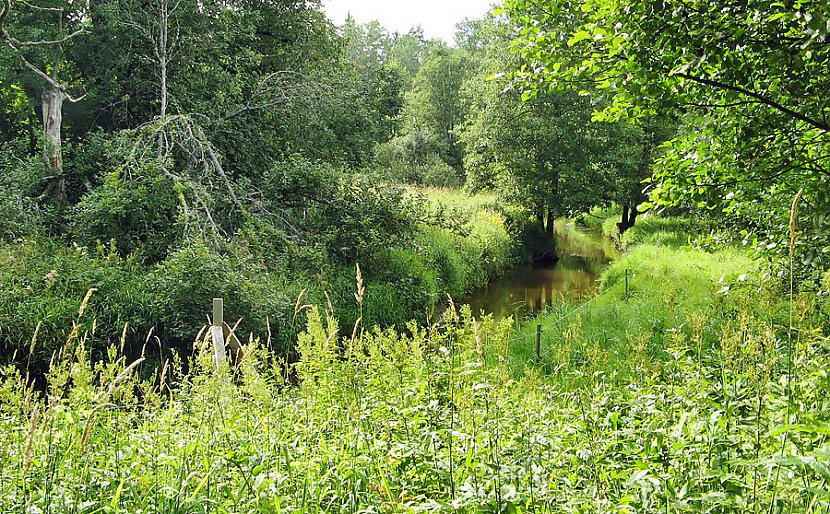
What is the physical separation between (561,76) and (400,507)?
442 centimetres

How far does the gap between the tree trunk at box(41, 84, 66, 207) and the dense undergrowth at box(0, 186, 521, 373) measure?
1.69m

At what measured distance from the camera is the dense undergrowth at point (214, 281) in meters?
9.27

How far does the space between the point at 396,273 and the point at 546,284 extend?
5901 mm

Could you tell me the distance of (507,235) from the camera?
71.0ft

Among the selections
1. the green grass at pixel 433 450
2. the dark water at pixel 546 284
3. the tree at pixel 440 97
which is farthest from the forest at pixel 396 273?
the tree at pixel 440 97

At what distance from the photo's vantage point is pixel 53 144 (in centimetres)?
1196

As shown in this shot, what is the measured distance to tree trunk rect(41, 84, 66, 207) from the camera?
11.9 meters

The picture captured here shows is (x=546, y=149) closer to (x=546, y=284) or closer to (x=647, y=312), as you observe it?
(x=546, y=284)

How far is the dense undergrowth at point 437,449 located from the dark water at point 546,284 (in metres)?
7.57

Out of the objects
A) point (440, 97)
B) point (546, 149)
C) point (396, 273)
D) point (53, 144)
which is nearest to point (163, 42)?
point (53, 144)

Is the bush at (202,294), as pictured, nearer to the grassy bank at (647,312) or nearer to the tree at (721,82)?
the grassy bank at (647,312)

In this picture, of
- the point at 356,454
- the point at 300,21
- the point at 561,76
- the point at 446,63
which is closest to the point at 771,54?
the point at 561,76

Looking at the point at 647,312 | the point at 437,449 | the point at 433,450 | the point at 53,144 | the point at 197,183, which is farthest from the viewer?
the point at 53,144

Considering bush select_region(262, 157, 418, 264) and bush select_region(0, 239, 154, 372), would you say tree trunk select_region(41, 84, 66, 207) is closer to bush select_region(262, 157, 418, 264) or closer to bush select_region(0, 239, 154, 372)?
bush select_region(0, 239, 154, 372)
